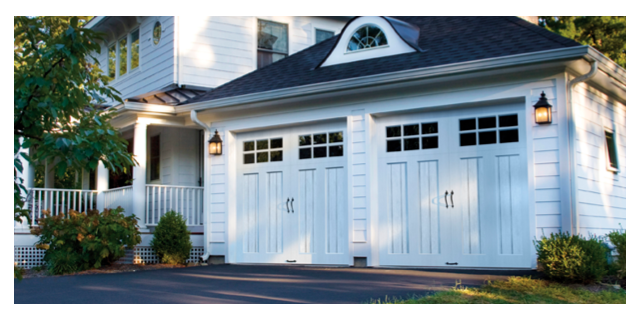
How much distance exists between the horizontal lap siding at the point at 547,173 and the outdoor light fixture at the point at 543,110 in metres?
0.10

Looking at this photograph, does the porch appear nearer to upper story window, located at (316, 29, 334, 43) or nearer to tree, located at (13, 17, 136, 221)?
upper story window, located at (316, 29, 334, 43)

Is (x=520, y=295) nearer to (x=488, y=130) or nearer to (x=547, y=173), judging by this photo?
(x=547, y=173)

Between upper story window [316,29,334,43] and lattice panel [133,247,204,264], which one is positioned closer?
lattice panel [133,247,204,264]

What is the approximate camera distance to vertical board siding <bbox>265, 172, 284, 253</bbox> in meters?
9.21

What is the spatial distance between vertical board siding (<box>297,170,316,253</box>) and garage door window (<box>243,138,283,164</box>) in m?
0.62

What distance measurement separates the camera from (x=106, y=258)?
927 cm

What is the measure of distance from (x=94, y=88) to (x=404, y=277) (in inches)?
166

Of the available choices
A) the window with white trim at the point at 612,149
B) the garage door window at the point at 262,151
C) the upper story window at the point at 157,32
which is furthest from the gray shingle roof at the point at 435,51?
the upper story window at the point at 157,32

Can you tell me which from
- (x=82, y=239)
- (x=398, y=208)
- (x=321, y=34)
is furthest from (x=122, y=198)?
(x=321, y=34)

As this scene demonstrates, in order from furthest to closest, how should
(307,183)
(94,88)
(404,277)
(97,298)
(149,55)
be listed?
(149,55), (307,183), (404,277), (97,298), (94,88)

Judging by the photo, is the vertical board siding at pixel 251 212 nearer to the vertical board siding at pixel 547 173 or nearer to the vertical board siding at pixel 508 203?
the vertical board siding at pixel 508 203

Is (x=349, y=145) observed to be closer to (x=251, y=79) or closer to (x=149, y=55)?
(x=251, y=79)

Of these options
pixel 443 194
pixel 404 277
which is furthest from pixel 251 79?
pixel 404 277

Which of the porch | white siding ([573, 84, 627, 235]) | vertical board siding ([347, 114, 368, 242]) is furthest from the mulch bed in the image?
white siding ([573, 84, 627, 235])
